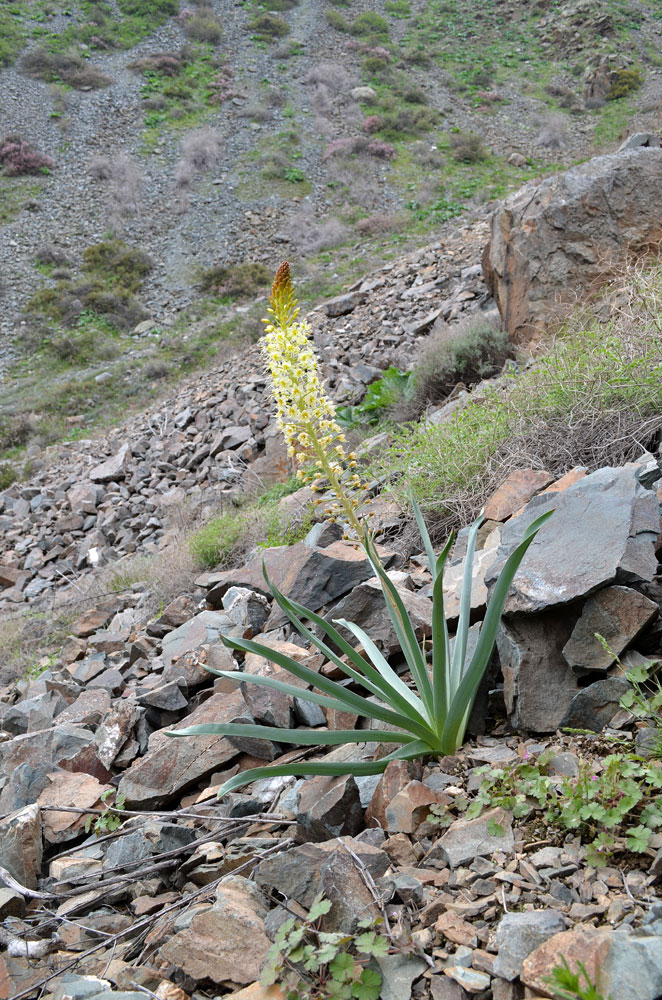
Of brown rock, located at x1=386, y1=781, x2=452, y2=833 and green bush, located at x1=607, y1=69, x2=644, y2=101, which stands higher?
green bush, located at x1=607, y1=69, x2=644, y2=101

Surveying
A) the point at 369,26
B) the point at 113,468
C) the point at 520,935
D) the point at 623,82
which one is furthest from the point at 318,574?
the point at 369,26

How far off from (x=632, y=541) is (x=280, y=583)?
→ 208 cm

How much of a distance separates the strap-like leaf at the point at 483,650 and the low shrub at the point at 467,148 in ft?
83.7

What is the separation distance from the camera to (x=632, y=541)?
2.51m

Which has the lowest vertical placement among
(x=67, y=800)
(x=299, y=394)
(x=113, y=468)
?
(x=113, y=468)

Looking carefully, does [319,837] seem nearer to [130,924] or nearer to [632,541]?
[130,924]

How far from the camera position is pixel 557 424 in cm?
427

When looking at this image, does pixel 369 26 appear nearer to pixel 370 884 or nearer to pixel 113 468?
pixel 113 468

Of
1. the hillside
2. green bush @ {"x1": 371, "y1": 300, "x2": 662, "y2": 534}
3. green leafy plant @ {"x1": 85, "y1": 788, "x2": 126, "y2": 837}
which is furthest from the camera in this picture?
the hillside

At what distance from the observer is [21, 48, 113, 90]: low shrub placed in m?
28.6

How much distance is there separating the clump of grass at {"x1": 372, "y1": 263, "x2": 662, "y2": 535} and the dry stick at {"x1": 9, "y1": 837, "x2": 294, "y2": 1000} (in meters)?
2.16

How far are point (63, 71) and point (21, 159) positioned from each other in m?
6.89

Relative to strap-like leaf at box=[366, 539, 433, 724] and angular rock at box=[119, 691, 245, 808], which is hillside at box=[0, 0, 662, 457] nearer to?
angular rock at box=[119, 691, 245, 808]

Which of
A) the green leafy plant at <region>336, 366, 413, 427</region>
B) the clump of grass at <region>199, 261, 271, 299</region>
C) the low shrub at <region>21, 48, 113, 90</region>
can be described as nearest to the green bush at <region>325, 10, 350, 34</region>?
→ the low shrub at <region>21, 48, 113, 90</region>
